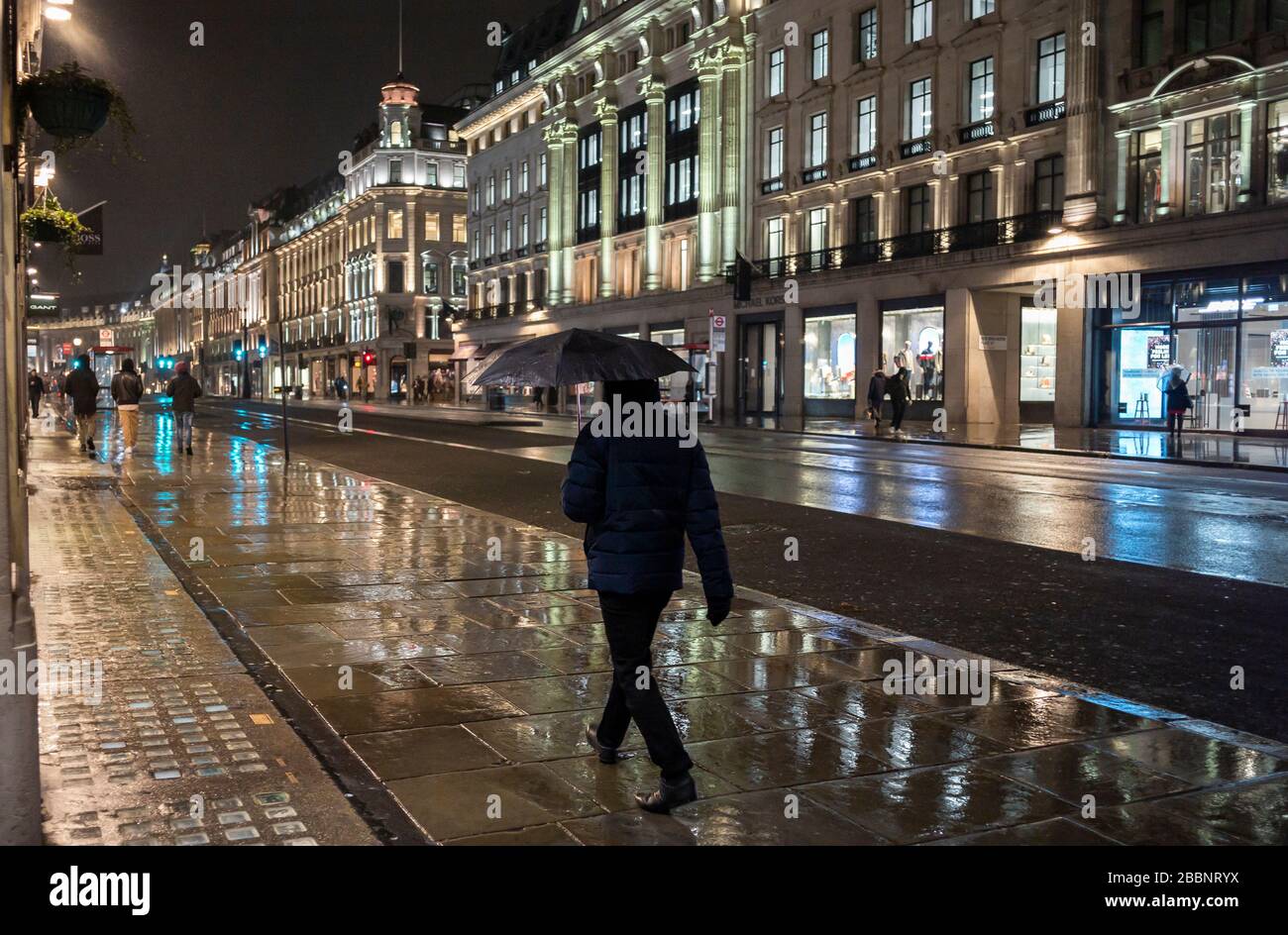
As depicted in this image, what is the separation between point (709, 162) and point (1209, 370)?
25.1 m

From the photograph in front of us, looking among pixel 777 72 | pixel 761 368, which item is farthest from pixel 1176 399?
pixel 777 72

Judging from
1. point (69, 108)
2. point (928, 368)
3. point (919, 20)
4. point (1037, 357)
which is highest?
point (919, 20)

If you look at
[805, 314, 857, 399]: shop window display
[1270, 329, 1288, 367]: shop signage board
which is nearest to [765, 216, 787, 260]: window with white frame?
[805, 314, 857, 399]: shop window display

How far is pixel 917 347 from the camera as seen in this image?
39.6 m

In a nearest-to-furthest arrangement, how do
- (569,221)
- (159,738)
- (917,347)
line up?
(159,738) < (917,347) < (569,221)

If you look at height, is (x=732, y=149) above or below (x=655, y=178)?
above

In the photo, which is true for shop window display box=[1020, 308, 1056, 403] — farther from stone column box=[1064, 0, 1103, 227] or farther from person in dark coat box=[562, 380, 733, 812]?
person in dark coat box=[562, 380, 733, 812]

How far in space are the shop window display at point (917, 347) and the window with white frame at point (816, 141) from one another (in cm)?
750

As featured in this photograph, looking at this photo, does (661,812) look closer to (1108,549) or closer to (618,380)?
(618,380)

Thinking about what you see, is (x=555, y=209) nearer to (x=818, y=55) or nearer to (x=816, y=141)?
(x=816, y=141)

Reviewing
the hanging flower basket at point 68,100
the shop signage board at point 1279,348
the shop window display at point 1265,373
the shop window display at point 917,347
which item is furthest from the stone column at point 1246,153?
the hanging flower basket at point 68,100

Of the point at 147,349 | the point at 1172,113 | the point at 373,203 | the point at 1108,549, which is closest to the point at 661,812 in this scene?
the point at 1108,549

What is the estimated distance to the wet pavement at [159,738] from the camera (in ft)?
14.0

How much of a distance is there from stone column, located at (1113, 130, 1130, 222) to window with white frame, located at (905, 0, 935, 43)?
9137 millimetres
